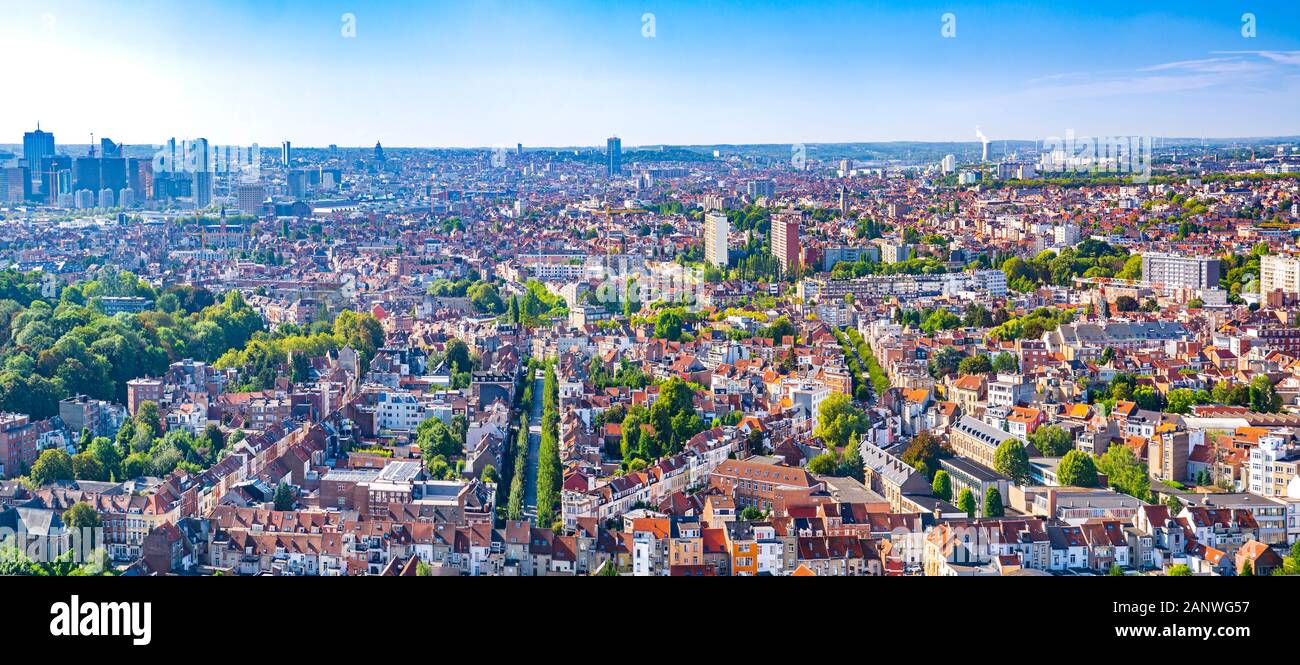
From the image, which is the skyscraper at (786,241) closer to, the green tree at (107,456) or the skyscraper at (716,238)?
the skyscraper at (716,238)

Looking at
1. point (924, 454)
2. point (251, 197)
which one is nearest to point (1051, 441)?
point (924, 454)

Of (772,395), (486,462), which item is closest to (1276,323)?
(772,395)

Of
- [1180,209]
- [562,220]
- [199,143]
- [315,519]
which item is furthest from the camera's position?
[562,220]

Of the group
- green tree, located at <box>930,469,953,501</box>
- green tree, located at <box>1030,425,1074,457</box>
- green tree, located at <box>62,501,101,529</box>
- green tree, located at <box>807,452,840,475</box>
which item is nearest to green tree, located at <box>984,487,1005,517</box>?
green tree, located at <box>930,469,953,501</box>
